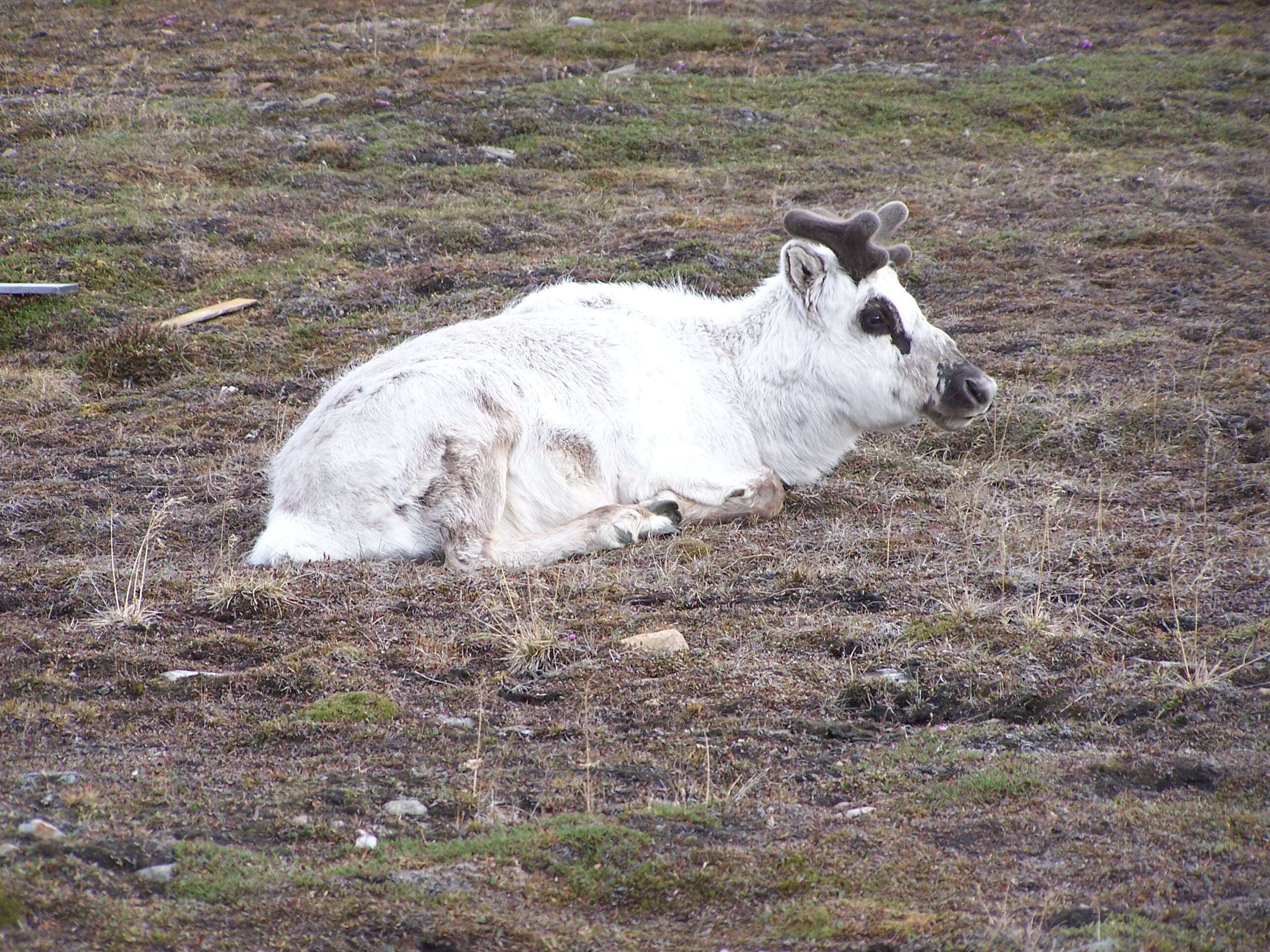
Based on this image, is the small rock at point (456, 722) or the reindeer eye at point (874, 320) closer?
the small rock at point (456, 722)

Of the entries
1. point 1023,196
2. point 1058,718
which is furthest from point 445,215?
point 1058,718

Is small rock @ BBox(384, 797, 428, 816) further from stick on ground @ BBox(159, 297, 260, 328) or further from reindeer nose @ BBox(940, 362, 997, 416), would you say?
stick on ground @ BBox(159, 297, 260, 328)

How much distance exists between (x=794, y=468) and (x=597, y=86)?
13.3 metres

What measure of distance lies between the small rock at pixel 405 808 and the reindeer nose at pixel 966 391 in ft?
15.9

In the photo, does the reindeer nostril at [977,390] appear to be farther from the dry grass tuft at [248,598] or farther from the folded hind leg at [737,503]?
the dry grass tuft at [248,598]

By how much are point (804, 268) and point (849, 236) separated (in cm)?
40

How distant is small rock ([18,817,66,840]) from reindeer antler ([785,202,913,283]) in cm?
563

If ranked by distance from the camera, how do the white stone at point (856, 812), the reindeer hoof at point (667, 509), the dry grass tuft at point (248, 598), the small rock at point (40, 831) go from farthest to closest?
the reindeer hoof at point (667, 509) < the dry grass tuft at point (248, 598) < the white stone at point (856, 812) < the small rock at point (40, 831)

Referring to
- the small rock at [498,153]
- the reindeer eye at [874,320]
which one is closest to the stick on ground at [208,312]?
the small rock at [498,153]

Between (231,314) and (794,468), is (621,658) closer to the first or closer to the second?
(794,468)

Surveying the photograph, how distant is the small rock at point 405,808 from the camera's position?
149 inches

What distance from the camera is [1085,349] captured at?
33.0 feet

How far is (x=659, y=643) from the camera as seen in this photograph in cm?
516

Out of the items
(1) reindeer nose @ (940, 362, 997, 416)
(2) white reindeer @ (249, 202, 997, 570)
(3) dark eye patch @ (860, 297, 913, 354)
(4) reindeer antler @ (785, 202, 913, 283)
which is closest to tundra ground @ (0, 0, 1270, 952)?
(2) white reindeer @ (249, 202, 997, 570)
